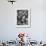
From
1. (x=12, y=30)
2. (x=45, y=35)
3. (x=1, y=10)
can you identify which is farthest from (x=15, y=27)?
(x=45, y=35)

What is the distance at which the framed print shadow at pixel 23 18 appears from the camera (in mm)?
5316

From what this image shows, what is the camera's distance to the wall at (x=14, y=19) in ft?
17.3

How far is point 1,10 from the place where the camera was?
525 cm

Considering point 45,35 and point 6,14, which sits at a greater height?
point 6,14

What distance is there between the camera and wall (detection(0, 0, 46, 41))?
5.27 m

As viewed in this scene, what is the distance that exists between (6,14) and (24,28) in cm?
88

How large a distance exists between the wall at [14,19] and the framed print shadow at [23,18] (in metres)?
0.12

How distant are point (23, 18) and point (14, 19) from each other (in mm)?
356

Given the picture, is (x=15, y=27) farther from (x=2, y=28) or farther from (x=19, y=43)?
(x=19, y=43)

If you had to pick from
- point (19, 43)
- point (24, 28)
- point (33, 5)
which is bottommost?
point (19, 43)

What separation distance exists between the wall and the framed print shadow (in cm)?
12

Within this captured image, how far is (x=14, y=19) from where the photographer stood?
5293mm

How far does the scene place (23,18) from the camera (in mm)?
5367

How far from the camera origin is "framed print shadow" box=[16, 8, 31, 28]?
5316 mm
